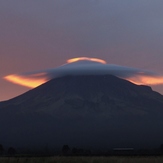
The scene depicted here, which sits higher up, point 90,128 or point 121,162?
point 90,128

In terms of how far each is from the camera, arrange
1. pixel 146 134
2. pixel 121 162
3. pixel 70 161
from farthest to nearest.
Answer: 1. pixel 146 134
2. pixel 70 161
3. pixel 121 162

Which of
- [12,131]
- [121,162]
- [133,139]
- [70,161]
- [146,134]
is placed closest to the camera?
[121,162]

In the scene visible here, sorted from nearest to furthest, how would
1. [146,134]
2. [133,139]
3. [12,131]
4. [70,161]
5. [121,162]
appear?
[121,162] < [70,161] < [133,139] < [146,134] < [12,131]

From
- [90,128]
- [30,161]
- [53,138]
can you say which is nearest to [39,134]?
[53,138]

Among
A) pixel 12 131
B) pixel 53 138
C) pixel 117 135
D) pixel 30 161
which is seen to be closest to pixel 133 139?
pixel 117 135

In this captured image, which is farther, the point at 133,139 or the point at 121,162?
the point at 133,139

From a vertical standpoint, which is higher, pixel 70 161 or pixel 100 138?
pixel 100 138

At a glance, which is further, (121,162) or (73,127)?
(73,127)

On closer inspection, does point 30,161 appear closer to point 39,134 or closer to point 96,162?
point 96,162

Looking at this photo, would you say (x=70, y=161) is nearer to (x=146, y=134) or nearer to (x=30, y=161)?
(x=30, y=161)
